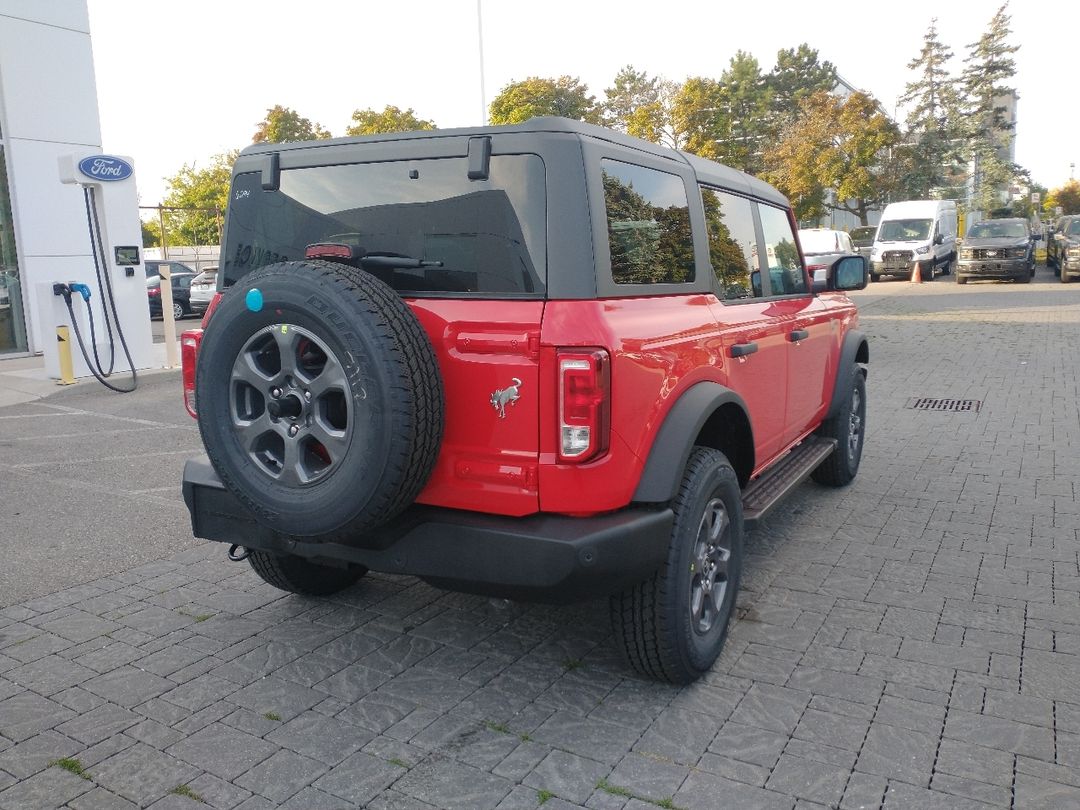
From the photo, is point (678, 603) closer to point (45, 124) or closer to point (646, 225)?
point (646, 225)

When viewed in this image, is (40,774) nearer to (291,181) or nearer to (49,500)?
(291,181)

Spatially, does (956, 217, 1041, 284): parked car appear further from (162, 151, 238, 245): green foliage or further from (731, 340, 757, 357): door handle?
(162, 151, 238, 245): green foliage

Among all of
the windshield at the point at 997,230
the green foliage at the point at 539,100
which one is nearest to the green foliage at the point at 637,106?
the green foliage at the point at 539,100

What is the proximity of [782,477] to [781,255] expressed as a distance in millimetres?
1214

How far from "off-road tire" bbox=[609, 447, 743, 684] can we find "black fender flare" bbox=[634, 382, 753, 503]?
0.14 m

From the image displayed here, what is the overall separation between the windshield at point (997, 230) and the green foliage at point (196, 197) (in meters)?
44.1

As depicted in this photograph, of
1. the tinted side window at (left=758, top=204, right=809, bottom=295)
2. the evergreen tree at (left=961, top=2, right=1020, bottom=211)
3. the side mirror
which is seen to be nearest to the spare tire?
the tinted side window at (left=758, top=204, right=809, bottom=295)

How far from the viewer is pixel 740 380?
384 centimetres

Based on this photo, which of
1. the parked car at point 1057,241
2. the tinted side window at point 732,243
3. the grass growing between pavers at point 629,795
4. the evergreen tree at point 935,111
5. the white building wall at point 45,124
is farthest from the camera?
the evergreen tree at point 935,111

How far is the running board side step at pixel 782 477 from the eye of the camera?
4.07 meters

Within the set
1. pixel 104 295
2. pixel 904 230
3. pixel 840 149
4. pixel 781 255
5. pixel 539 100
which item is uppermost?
pixel 539 100

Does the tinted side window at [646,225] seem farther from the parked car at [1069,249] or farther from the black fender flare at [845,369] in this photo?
the parked car at [1069,249]

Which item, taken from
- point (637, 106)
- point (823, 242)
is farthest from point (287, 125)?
point (823, 242)

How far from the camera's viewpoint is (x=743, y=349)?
3828 mm
